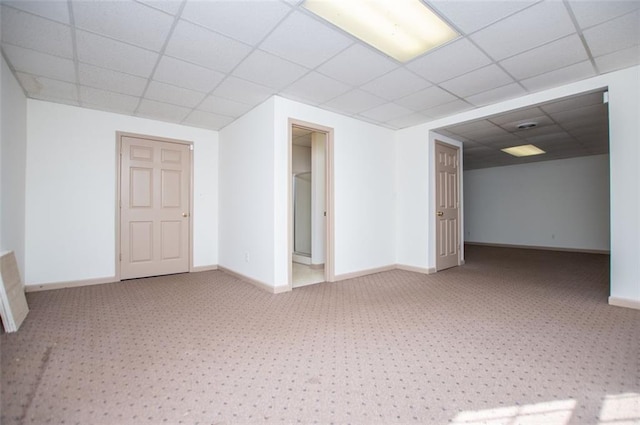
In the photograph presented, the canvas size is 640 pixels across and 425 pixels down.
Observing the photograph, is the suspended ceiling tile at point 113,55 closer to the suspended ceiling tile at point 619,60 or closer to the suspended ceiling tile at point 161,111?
the suspended ceiling tile at point 161,111

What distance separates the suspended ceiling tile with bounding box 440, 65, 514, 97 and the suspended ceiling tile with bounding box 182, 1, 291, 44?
2.02m

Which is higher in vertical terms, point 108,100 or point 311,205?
point 108,100

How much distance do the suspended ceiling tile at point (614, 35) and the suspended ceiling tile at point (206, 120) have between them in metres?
4.06

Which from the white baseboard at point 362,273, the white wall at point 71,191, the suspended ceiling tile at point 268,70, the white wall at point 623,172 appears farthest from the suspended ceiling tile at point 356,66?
the white wall at point 71,191

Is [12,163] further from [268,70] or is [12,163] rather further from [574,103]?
[574,103]

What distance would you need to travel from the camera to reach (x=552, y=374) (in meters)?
1.74

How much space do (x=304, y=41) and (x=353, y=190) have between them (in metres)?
2.35

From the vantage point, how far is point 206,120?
4516 mm

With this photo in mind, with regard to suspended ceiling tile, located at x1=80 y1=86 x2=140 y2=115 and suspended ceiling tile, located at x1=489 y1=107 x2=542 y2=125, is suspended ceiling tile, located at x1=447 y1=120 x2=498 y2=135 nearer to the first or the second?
suspended ceiling tile, located at x1=489 y1=107 x2=542 y2=125

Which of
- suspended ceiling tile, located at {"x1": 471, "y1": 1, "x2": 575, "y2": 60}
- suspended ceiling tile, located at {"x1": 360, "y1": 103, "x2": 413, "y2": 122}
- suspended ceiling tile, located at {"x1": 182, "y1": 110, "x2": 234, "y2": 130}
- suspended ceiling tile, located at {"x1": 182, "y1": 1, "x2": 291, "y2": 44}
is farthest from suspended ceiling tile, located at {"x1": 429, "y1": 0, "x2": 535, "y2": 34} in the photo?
suspended ceiling tile, located at {"x1": 182, "y1": 110, "x2": 234, "y2": 130}

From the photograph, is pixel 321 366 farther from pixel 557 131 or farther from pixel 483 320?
pixel 557 131

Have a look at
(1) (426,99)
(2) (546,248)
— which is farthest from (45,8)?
(2) (546,248)

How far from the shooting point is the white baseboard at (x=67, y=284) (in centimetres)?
359

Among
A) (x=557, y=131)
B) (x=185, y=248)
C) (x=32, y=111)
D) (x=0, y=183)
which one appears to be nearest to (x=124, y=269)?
(x=185, y=248)
